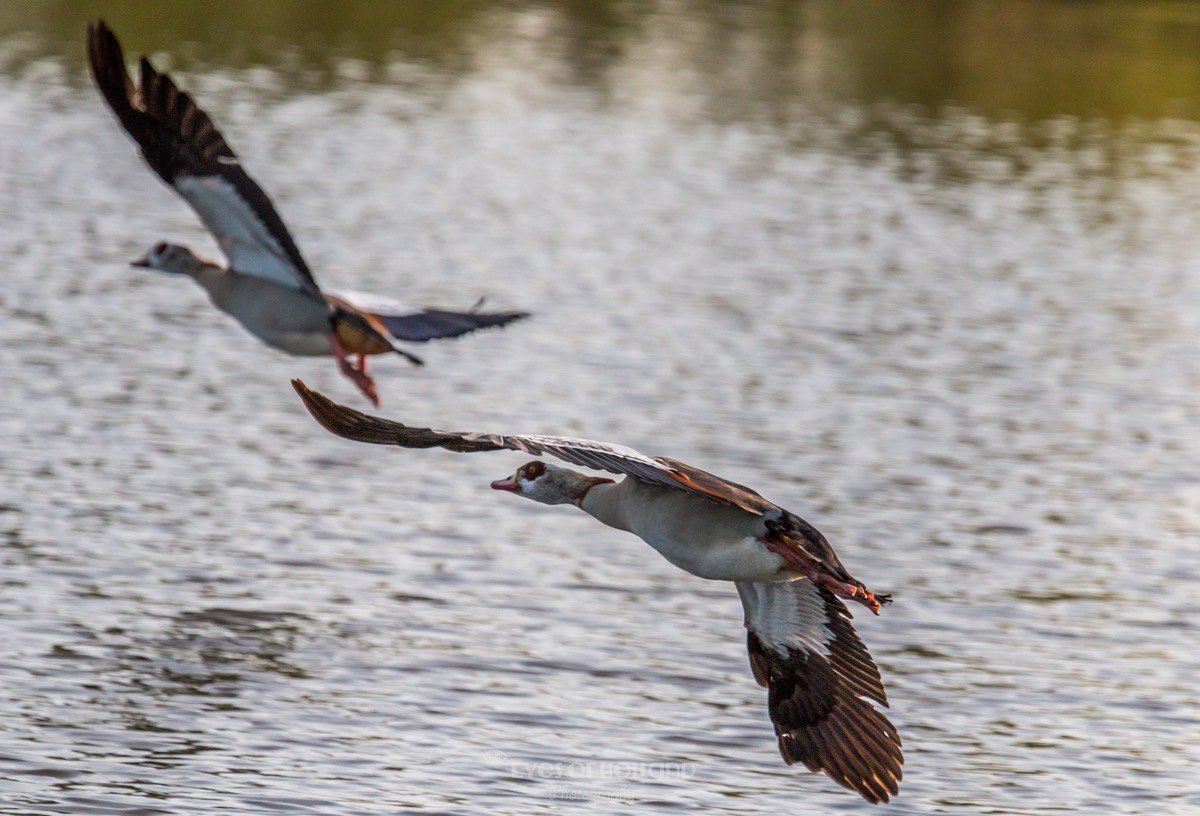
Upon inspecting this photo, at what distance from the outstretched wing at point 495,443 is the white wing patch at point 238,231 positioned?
458 cm

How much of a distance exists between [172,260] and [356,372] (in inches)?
99.7

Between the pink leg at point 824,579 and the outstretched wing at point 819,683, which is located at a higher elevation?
the pink leg at point 824,579

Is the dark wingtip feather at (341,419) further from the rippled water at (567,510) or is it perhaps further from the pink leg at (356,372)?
the pink leg at (356,372)

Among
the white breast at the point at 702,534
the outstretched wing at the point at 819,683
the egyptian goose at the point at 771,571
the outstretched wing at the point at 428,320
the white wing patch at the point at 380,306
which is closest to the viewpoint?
the egyptian goose at the point at 771,571

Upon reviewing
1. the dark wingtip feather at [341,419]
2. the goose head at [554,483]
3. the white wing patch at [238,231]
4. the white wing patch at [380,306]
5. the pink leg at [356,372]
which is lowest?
the pink leg at [356,372]

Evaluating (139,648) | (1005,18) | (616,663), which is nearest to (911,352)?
(616,663)

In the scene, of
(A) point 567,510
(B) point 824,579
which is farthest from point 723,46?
(B) point 824,579

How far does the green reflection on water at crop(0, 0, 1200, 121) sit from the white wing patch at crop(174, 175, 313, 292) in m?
23.6

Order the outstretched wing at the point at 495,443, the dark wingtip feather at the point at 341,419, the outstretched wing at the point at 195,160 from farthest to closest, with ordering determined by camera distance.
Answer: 1. the outstretched wing at the point at 195,160
2. the dark wingtip feather at the point at 341,419
3. the outstretched wing at the point at 495,443

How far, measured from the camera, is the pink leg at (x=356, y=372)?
41.0ft

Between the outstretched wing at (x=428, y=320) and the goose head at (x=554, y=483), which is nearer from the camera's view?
the goose head at (x=554, y=483)

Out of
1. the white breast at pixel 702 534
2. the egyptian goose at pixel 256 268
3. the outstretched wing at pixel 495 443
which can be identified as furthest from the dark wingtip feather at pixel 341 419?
the egyptian goose at pixel 256 268

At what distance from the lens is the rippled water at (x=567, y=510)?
1129cm

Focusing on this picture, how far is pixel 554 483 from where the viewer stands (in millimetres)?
9500
